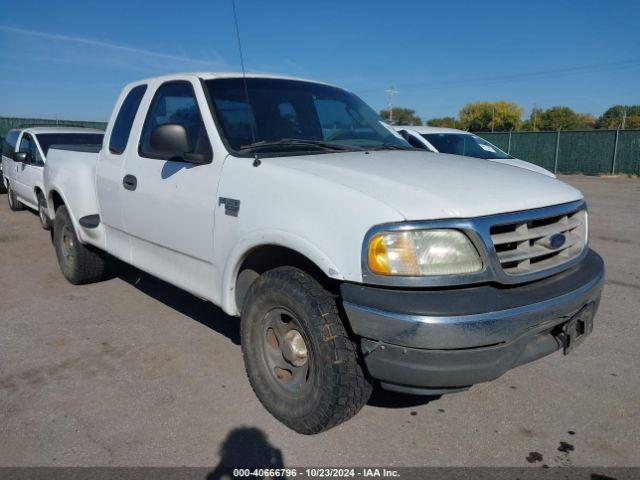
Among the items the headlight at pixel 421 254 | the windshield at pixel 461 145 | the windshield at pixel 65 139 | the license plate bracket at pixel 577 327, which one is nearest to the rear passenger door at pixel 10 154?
the windshield at pixel 65 139

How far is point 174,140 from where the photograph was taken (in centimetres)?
335

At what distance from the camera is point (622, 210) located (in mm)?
11656

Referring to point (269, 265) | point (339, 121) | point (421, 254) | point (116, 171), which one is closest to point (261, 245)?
point (269, 265)

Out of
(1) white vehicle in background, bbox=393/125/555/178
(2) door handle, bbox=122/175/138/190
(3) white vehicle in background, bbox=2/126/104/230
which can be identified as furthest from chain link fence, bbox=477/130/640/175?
(2) door handle, bbox=122/175/138/190

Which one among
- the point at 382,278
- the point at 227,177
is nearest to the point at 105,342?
the point at 227,177

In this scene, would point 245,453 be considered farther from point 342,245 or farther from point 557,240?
point 557,240

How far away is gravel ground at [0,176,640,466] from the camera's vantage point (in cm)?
284

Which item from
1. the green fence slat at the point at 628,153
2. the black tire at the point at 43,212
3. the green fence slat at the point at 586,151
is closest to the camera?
the black tire at the point at 43,212

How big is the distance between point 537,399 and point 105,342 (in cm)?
321

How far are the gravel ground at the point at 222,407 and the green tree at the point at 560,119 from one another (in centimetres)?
7556

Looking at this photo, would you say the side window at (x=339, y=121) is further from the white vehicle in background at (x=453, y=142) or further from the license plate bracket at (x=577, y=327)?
the white vehicle in background at (x=453, y=142)

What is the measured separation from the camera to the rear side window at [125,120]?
4.48 metres

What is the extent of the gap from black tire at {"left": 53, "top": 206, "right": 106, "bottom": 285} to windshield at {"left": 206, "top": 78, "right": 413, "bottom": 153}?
269 centimetres

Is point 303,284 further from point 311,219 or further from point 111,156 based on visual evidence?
point 111,156
